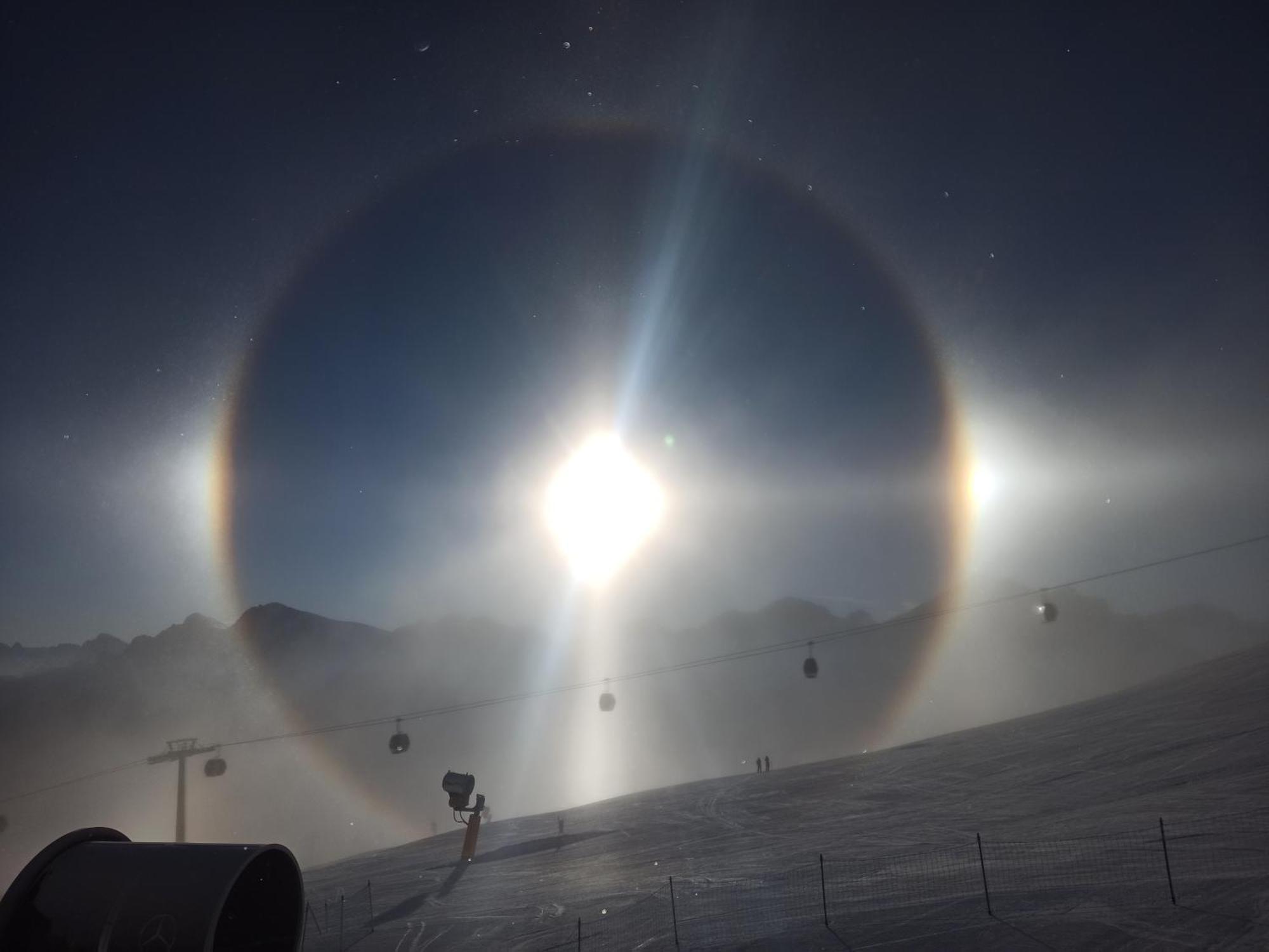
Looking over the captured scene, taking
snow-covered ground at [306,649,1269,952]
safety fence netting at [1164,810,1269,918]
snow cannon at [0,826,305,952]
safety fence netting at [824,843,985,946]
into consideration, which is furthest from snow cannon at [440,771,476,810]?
snow cannon at [0,826,305,952]

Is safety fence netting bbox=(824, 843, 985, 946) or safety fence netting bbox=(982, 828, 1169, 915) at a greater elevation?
safety fence netting bbox=(982, 828, 1169, 915)

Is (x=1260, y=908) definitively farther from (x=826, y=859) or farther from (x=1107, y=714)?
(x=1107, y=714)

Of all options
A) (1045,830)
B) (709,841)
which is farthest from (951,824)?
(709,841)

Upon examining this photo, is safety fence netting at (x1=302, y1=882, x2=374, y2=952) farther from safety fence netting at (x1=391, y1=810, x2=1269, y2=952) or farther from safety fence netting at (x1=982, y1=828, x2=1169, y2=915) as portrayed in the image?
safety fence netting at (x1=982, y1=828, x2=1169, y2=915)

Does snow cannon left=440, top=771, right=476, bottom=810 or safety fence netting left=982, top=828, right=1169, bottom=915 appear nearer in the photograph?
safety fence netting left=982, top=828, right=1169, bottom=915

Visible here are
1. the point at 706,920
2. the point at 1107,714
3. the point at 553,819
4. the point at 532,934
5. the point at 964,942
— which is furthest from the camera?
the point at 553,819
